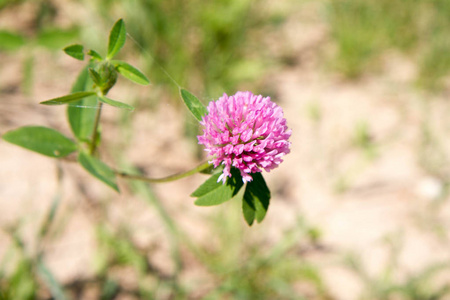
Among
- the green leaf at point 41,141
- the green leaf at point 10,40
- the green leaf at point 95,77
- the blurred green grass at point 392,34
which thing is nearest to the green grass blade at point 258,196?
the green leaf at point 95,77

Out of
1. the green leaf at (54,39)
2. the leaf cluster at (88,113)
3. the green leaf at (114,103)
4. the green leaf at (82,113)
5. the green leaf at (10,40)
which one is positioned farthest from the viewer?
Answer: the green leaf at (54,39)

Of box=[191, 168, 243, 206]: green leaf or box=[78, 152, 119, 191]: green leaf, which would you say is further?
box=[78, 152, 119, 191]: green leaf

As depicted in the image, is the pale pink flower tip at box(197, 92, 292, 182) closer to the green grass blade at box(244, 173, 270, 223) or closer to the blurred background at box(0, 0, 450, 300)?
the green grass blade at box(244, 173, 270, 223)

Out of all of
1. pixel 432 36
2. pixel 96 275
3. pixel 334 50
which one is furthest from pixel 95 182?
pixel 432 36

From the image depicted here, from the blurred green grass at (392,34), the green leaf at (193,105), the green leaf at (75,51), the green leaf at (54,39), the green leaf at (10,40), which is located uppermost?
the blurred green grass at (392,34)

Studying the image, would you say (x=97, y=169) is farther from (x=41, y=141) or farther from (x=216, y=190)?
(x=216, y=190)

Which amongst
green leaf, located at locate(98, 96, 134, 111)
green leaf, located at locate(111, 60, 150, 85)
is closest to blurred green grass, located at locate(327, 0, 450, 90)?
green leaf, located at locate(111, 60, 150, 85)

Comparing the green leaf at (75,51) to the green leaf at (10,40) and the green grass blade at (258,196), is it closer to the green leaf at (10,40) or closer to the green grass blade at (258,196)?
the green grass blade at (258,196)
